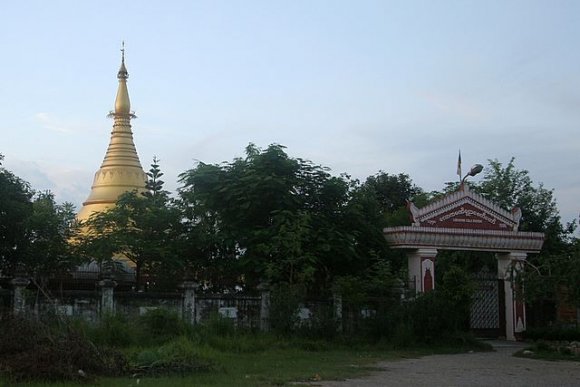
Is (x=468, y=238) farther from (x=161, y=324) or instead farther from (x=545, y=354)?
(x=161, y=324)

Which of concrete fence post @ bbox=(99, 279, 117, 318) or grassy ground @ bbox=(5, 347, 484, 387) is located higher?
concrete fence post @ bbox=(99, 279, 117, 318)

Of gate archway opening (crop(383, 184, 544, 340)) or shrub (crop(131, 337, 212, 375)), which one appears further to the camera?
gate archway opening (crop(383, 184, 544, 340))

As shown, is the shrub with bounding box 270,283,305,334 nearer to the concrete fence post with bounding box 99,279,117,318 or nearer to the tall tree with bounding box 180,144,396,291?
the tall tree with bounding box 180,144,396,291

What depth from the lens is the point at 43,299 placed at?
20.0 m

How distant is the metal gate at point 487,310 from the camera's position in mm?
26750

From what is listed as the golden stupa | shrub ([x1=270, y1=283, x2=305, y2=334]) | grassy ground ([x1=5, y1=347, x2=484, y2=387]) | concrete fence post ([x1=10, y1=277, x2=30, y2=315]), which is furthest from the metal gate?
the golden stupa

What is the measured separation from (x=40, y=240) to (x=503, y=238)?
16080 mm

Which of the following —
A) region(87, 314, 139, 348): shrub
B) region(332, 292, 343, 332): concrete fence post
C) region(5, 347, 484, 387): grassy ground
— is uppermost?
region(332, 292, 343, 332): concrete fence post

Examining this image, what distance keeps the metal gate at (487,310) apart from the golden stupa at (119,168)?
63.4 ft

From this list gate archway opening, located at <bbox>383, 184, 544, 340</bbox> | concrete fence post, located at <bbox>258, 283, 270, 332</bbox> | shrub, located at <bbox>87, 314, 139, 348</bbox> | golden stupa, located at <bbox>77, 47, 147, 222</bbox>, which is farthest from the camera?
golden stupa, located at <bbox>77, 47, 147, 222</bbox>

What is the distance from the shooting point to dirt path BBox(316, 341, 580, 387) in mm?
13237

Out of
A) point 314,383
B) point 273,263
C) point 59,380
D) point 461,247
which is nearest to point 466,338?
point 461,247

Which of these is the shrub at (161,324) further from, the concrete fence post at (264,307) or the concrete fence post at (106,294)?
the concrete fence post at (264,307)

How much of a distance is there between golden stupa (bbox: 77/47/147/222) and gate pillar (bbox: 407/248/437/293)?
18274mm
